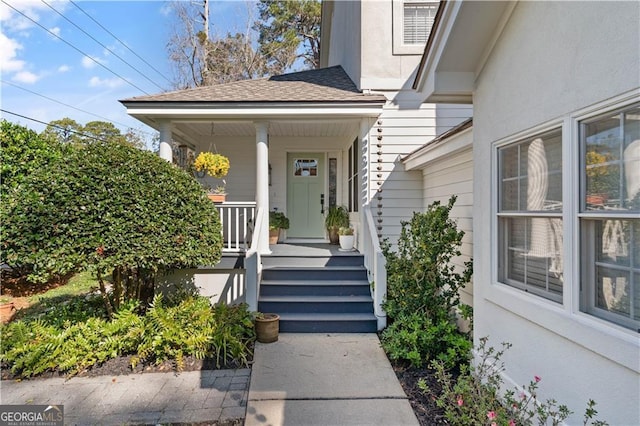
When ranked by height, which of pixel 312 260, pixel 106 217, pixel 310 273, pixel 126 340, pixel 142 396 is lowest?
pixel 142 396

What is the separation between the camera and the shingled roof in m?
5.82

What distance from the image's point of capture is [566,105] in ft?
7.51

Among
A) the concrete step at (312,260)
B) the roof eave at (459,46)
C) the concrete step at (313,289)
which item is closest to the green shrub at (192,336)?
the concrete step at (313,289)

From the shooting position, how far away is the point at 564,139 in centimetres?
232

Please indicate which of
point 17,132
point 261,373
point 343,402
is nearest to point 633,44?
point 343,402

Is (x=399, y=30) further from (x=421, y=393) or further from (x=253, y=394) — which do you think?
(x=253, y=394)

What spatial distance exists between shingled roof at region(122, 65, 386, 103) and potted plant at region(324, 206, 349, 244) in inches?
95.5

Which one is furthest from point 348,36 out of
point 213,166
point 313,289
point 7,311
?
point 7,311

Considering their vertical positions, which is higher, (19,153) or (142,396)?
(19,153)

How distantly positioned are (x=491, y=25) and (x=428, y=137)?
332cm

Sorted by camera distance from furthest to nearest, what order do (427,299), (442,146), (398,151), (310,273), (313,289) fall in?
(398,151), (310,273), (313,289), (442,146), (427,299)

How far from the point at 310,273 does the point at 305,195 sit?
2983 mm

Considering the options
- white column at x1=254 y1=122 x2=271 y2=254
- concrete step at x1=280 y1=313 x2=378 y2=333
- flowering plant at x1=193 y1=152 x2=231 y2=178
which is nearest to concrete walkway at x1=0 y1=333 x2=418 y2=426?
concrete step at x1=280 y1=313 x2=378 y2=333

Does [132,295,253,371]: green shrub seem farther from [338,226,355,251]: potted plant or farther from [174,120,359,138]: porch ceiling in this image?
[174,120,359,138]: porch ceiling
